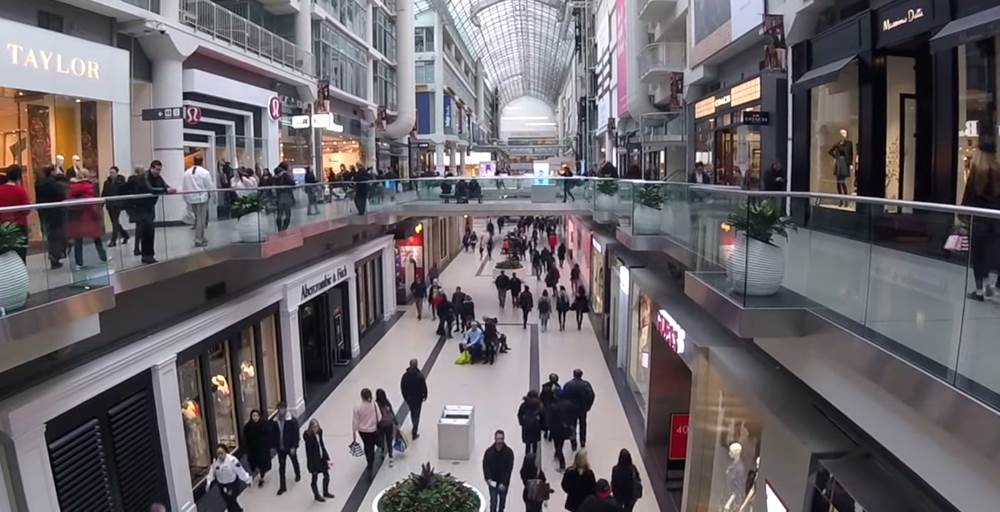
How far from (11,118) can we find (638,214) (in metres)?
9.99

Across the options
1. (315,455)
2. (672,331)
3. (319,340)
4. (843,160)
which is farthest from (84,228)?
(843,160)

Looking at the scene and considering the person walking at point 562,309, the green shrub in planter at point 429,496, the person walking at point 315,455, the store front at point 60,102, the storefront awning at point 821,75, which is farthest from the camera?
the person walking at point 562,309

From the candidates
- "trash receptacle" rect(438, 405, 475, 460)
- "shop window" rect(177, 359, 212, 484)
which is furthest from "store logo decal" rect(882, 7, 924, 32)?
"shop window" rect(177, 359, 212, 484)

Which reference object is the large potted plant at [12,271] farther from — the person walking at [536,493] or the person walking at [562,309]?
the person walking at [562,309]

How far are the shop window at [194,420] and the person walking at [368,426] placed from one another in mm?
2128

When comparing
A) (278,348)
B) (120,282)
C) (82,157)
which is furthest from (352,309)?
(120,282)

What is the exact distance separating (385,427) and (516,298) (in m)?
13.1

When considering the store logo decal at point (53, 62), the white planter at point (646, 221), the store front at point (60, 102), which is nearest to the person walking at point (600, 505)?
the white planter at point (646, 221)

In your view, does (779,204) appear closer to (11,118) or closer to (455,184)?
(11,118)

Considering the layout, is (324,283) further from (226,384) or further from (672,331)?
(672,331)

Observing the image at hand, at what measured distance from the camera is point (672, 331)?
989 centimetres

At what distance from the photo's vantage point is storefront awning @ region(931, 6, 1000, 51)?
23.9 ft

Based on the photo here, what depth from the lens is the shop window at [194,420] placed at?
1026 cm

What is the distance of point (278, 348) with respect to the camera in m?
13.7
